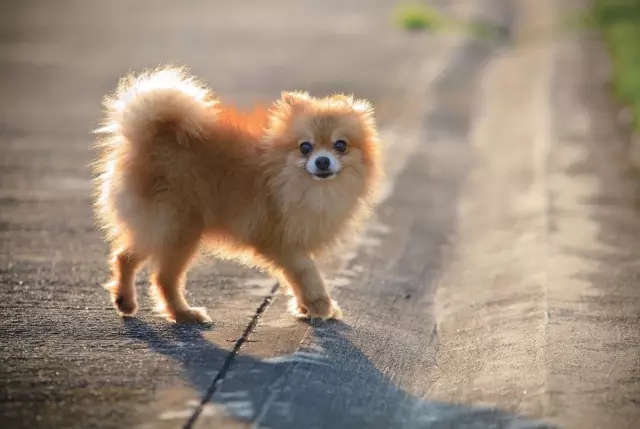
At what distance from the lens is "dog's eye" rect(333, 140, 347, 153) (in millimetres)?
6867

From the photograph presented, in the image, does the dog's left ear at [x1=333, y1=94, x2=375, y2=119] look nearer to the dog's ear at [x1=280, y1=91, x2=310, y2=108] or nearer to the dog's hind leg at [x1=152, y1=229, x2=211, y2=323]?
the dog's ear at [x1=280, y1=91, x2=310, y2=108]

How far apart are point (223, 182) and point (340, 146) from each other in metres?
0.74

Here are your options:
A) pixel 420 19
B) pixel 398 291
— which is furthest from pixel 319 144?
pixel 420 19

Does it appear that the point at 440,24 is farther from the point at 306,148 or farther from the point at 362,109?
the point at 306,148

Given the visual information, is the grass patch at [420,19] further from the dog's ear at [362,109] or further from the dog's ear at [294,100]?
the dog's ear at [294,100]

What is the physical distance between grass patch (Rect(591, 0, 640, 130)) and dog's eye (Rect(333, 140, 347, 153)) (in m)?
7.55

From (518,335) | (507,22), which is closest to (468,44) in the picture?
(507,22)

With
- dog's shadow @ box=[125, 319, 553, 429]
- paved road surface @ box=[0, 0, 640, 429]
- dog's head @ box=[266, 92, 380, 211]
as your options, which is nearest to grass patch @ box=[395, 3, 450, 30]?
paved road surface @ box=[0, 0, 640, 429]

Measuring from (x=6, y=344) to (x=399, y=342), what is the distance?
2.26 meters

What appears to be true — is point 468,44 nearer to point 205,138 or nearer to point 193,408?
point 205,138

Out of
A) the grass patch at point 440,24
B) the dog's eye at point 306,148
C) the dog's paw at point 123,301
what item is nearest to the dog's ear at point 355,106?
the dog's eye at point 306,148

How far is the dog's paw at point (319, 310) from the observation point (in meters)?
6.98

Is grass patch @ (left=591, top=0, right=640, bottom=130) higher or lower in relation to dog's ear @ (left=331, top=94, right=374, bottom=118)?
higher

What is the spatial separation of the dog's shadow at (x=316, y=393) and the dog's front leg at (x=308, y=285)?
0.63 metres
